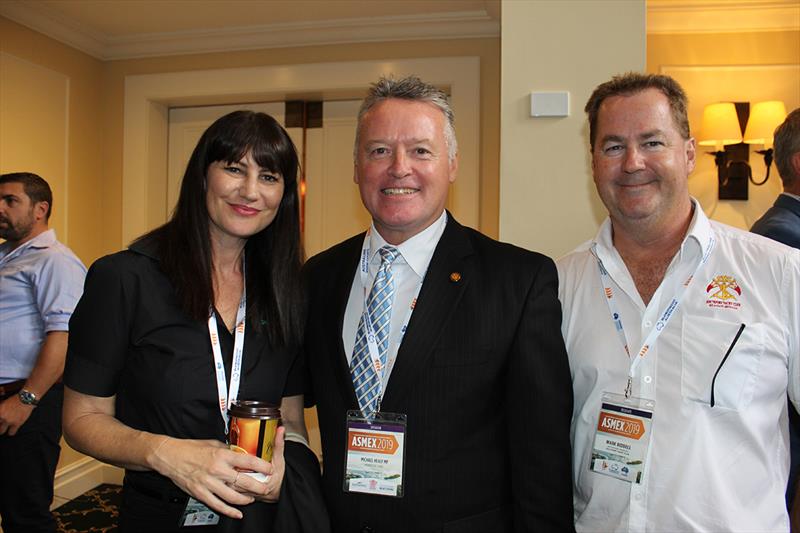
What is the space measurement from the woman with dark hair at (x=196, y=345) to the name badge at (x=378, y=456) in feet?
0.54

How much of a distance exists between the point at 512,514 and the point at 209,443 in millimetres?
726

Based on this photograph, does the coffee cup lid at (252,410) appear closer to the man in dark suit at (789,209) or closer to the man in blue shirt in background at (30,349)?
the man in dark suit at (789,209)

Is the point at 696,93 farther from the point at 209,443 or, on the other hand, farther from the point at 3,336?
the point at 3,336

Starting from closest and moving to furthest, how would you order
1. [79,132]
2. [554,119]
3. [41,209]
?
[554,119] < [41,209] < [79,132]

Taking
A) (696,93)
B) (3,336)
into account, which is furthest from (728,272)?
(3,336)

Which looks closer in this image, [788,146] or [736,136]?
[788,146]

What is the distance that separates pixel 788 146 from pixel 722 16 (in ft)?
6.77

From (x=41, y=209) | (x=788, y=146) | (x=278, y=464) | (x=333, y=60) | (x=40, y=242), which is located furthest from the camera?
(x=333, y=60)

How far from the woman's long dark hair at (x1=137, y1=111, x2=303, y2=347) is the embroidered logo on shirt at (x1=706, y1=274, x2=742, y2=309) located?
1016 mm

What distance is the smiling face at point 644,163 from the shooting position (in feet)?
5.06

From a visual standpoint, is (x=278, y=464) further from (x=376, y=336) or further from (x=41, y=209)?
(x=41, y=209)

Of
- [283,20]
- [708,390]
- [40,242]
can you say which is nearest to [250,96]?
[283,20]

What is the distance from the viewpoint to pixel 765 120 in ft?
12.3

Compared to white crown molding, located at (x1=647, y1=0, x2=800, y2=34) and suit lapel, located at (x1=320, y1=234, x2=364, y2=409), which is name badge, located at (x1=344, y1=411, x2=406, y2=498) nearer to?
suit lapel, located at (x1=320, y1=234, x2=364, y2=409)
